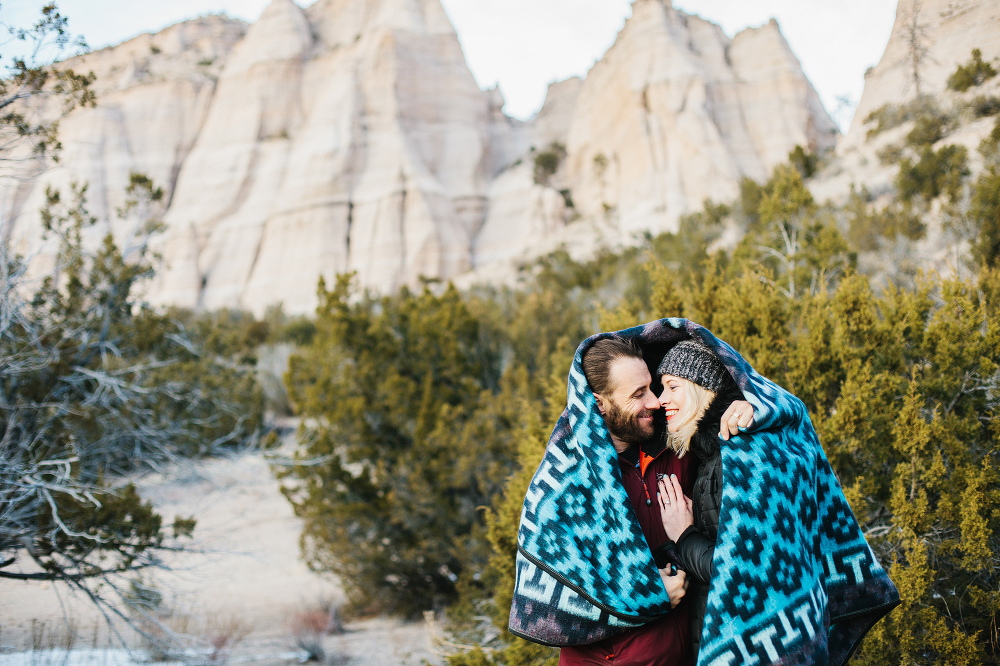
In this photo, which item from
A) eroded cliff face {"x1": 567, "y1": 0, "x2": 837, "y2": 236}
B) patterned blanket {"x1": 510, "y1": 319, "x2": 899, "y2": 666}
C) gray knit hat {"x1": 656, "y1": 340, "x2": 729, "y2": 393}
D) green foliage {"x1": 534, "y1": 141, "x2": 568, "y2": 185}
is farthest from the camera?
green foliage {"x1": 534, "y1": 141, "x2": 568, "y2": 185}

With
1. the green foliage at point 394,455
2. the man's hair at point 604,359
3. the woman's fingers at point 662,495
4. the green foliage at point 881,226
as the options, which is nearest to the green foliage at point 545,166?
the green foliage at point 881,226

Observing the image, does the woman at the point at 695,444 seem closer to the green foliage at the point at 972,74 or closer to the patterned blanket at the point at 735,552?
the patterned blanket at the point at 735,552

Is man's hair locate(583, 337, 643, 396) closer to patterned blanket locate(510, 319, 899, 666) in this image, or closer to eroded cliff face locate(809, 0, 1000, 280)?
patterned blanket locate(510, 319, 899, 666)

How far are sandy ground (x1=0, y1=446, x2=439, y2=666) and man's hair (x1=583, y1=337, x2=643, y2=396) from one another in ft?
13.1

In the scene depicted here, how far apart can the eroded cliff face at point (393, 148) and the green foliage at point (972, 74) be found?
1853cm

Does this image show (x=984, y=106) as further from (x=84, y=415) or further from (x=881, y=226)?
(x=84, y=415)

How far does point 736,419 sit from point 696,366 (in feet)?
0.67

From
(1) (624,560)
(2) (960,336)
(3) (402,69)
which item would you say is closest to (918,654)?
(2) (960,336)

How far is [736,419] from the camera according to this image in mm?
1514

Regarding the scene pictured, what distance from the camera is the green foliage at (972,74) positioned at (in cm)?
569

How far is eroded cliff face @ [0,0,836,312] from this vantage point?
30.3 m

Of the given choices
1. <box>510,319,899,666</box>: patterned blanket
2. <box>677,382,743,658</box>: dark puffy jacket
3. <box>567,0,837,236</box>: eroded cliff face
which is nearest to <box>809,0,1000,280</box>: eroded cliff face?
<box>510,319,899,666</box>: patterned blanket

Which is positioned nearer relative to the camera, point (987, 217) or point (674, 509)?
point (674, 509)

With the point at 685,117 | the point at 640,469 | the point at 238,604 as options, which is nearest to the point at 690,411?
the point at 640,469
